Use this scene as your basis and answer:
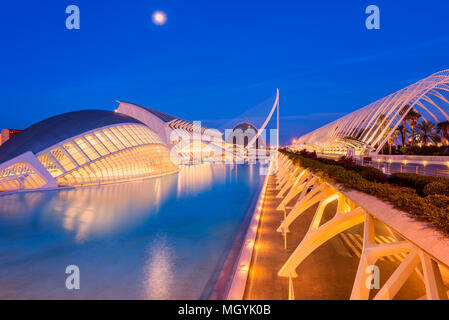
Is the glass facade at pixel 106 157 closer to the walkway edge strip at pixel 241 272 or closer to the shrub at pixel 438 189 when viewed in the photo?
the walkway edge strip at pixel 241 272

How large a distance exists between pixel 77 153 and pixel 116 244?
1765cm

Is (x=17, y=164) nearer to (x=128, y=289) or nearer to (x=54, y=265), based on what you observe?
(x=54, y=265)

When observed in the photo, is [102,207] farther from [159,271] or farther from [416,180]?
[416,180]

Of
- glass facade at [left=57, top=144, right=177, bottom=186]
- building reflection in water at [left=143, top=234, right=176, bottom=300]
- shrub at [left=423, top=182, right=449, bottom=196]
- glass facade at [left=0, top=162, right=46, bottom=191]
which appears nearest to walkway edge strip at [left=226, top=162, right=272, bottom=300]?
building reflection in water at [left=143, top=234, right=176, bottom=300]

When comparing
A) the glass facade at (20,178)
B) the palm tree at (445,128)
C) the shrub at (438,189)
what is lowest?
the glass facade at (20,178)

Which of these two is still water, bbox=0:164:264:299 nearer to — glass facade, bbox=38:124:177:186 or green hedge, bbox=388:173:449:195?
green hedge, bbox=388:173:449:195

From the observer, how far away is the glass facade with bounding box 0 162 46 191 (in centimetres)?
1939

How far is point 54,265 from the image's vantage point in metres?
7.28

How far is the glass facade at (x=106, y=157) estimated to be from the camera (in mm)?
21906

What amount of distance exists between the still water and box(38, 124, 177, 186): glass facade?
546 centimetres

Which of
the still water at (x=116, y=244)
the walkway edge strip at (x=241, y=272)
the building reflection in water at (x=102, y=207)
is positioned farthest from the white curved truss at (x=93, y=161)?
the walkway edge strip at (x=241, y=272)

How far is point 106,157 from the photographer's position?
2438 centimetres
